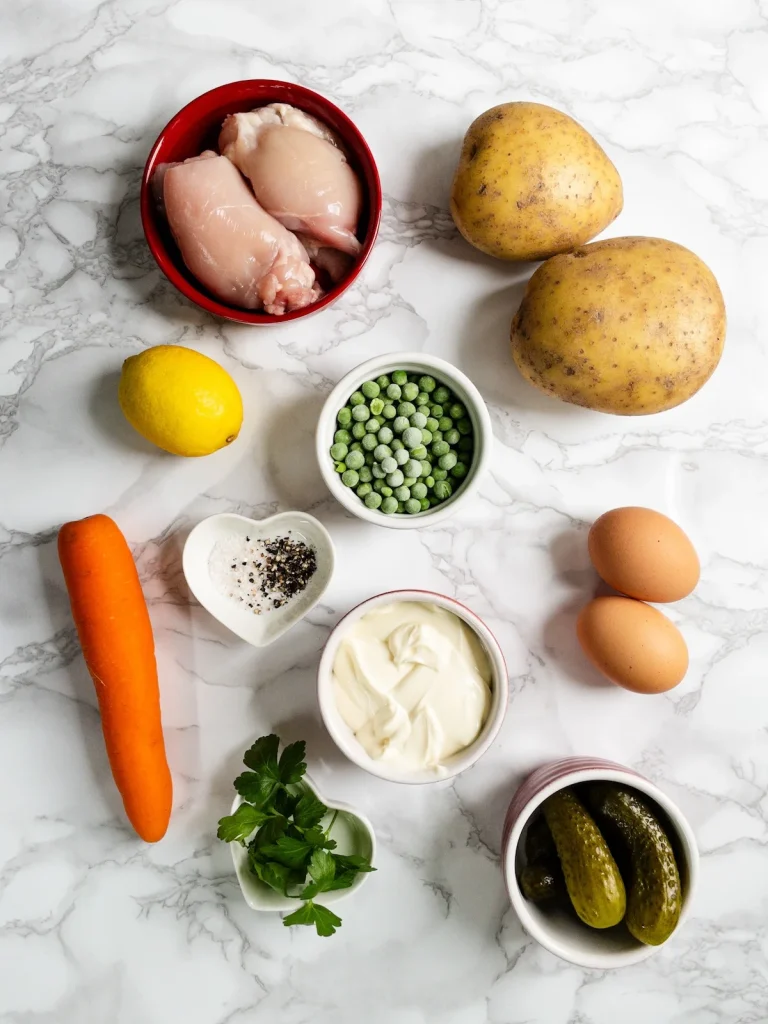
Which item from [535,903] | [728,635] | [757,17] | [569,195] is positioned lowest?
[535,903]

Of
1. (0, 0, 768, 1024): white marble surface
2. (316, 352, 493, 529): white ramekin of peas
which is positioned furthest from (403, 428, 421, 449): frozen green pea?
(0, 0, 768, 1024): white marble surface

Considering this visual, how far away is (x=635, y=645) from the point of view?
106 cm

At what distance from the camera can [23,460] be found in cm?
121

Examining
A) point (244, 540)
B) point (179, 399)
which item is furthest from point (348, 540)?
point (179, 399)

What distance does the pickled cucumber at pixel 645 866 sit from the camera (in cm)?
99

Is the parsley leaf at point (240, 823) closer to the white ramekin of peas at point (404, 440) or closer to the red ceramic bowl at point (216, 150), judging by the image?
the white ramekin of peas at point (404, 440)

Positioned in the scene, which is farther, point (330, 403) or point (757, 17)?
point (757, 17)

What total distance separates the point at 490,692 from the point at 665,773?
0.35 meters

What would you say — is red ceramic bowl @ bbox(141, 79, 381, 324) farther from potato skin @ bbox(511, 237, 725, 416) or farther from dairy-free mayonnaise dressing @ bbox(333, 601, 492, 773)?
dairy-free mayonnaise dressing @ bbox(333, 601, 492, 773)

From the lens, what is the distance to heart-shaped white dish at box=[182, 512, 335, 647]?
113cm

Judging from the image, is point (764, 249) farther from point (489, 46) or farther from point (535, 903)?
point (535, 903)

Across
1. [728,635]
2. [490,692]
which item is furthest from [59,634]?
[728,635]

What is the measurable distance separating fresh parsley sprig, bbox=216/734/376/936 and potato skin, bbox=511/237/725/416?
67 centimetres

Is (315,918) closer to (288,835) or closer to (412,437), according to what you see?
(288,835)
